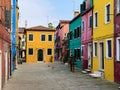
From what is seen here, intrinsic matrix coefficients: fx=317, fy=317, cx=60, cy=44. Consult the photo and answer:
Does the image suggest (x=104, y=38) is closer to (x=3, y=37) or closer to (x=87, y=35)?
(x=87, y=35)

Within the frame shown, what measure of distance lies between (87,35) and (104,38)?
721 cm

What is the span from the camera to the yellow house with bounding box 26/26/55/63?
189 ft

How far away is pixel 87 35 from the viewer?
3008cm

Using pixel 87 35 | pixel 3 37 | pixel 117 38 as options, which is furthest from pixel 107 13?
pixel 3 37

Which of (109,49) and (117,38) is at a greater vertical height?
(117,38)

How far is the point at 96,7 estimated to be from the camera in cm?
2584

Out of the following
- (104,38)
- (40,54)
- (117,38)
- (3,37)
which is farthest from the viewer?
(40,54)

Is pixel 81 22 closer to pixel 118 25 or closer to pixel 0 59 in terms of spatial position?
pixel 118 25

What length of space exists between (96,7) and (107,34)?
440 centimetres

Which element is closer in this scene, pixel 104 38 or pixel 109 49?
pixel 109 49

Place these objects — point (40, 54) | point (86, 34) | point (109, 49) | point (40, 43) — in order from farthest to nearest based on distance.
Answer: point (40, 43)
point (40, 54)
point (86, 34)
point (109, 49)

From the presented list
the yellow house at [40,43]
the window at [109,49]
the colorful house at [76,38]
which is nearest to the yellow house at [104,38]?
the window at [109,49]

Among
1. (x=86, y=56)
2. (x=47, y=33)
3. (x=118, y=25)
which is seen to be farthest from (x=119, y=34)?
(x=47, y=33)

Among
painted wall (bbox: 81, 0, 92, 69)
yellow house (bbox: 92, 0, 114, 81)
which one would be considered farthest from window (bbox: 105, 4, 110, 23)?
painted wall (bbox: 81, 0, 92, 69)
